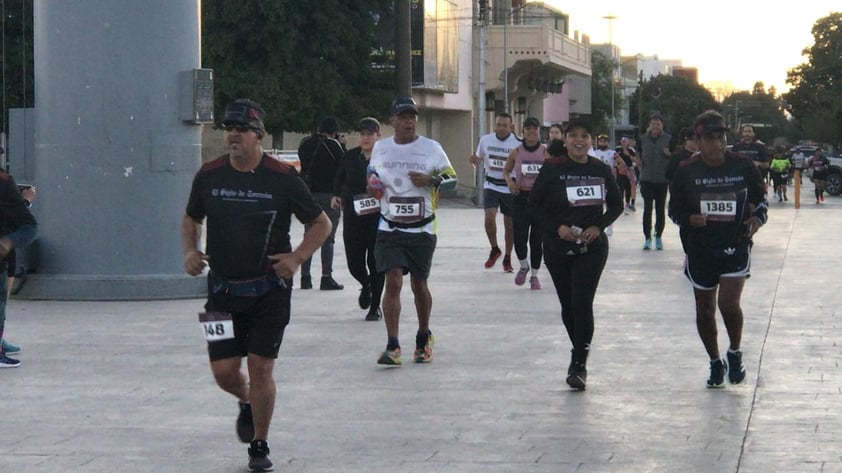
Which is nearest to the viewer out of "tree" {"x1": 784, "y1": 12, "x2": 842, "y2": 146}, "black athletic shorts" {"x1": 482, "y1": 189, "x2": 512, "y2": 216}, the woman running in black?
the woman running in black

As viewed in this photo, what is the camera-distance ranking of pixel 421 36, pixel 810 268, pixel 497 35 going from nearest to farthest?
pixel 810 268, pixel 421 36, pixel 497 35

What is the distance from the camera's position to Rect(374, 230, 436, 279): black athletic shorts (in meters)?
10.0

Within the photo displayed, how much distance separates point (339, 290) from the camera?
15.2m

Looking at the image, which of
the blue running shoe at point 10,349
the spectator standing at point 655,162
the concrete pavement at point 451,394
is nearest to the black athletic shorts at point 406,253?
the concrete pavement at point 451,394

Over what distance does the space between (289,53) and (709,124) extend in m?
37.0

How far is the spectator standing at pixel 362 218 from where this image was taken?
12469 mm

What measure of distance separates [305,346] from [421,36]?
38172 millimetres

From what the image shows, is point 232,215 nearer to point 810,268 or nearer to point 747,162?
point 747,162

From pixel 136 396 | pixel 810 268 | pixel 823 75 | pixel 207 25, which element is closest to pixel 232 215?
pixel 136 396

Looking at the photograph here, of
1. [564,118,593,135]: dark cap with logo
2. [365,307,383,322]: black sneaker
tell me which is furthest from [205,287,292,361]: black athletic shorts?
[365,307,383,322]: black sneaker

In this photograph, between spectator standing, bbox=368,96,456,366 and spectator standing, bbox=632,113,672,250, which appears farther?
spectator standing, bbox=632,113,672,250

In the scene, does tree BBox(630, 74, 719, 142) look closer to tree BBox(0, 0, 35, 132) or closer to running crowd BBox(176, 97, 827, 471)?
tree BBox(0, 0, 35, 132)

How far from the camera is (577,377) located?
893 centimetres

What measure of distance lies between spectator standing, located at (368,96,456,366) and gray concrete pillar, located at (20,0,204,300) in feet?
15.0
